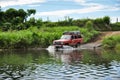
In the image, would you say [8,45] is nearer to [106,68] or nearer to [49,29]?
[49,29]

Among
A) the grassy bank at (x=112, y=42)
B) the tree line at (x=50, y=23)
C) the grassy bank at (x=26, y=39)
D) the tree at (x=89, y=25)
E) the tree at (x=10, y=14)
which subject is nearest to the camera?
the grassy bank at (x=26, y=39)

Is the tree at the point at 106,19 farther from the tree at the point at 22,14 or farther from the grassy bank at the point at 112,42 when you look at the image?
the grassy bank at the point at 112,42

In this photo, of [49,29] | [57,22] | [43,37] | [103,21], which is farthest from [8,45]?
[103,21]

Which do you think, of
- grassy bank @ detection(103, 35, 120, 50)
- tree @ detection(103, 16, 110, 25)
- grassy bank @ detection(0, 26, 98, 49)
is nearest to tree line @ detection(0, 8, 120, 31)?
tree @ detection(103, 16, 110, 25)

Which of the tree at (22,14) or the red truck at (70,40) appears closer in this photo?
the red truck at (70,40)

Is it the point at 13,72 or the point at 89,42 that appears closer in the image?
the point at 13,72

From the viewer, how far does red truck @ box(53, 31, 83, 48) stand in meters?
52.0

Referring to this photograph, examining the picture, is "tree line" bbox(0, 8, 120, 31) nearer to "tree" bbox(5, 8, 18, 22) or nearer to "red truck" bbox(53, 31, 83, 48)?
"tree" bbox(5, 8, 18, 22)

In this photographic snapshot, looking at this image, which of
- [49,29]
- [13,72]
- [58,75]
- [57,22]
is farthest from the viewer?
[57,22]

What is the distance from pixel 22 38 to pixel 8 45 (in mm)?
2385

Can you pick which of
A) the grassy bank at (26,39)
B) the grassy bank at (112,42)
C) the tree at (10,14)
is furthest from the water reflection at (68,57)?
the tree at (10,14)

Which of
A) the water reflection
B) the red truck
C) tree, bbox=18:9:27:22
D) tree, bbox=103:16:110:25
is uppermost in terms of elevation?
tree, bbox=18:9:27:22

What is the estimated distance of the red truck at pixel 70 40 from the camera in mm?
51969

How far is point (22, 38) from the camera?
54.7m
